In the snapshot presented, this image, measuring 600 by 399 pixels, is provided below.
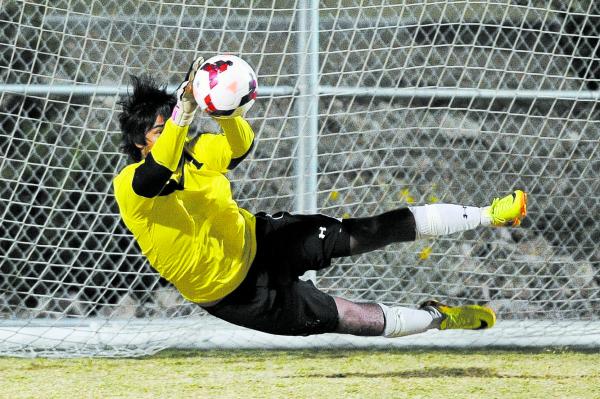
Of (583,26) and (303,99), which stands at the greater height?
(583,26)

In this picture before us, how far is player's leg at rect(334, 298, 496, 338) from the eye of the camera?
15.5 feet

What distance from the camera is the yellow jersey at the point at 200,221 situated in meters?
4.20

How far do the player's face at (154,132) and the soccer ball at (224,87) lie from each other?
0.37 meters

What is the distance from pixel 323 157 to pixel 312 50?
600 mm

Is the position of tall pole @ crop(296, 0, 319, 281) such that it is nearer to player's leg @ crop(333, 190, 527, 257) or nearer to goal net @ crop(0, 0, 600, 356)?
goal net @ crop(0, 0, 600, 356)

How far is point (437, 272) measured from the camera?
Answer: 622cm

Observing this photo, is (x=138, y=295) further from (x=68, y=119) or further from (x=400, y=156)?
(x=400, y=156)

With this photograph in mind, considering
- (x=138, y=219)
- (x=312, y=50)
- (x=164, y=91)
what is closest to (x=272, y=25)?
(x=312, y=50)

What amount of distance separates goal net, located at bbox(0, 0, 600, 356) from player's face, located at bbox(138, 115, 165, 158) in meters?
1.27

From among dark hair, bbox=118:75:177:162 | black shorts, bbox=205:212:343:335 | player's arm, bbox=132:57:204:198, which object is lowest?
black shorts, bbox=205:212:343:335

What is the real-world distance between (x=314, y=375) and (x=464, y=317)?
2.74 feet

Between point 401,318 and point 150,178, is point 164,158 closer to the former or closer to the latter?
point 150,178

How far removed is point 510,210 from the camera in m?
4.19

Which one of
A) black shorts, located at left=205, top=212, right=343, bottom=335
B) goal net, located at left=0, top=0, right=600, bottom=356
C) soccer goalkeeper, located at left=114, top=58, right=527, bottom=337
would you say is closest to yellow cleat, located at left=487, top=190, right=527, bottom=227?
soccer goalkeeper, located at left=114, top=58, right=527, bottom=337
